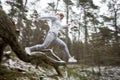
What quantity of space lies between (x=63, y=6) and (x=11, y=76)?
21.2 m

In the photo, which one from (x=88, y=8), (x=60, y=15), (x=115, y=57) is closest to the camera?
(x=60, y=15)

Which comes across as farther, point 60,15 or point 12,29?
point 60,15

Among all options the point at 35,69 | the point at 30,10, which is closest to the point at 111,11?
the point at 30,10

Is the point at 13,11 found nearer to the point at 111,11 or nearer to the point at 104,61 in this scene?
the point at 104,61

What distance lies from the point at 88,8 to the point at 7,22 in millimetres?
24586

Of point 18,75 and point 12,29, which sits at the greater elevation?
point 12,29

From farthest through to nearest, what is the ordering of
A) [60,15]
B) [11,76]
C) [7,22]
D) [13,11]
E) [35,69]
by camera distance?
[13,11] → [35,69] → [60,15] → [11,76] → [7,22]

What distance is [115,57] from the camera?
25188 millimetres

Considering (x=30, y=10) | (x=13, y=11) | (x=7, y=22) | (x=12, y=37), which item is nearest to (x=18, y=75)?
(x=12, y=37)

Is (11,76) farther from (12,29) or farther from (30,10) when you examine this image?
(30,10)

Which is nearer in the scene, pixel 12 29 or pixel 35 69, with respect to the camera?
pixel 12 29

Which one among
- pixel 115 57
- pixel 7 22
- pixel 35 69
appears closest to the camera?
pixel 7 22

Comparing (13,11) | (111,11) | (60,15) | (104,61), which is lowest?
(104,61)

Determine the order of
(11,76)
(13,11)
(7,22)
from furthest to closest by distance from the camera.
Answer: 1. (13,11)
2. (11,76)
3. (7,22)
